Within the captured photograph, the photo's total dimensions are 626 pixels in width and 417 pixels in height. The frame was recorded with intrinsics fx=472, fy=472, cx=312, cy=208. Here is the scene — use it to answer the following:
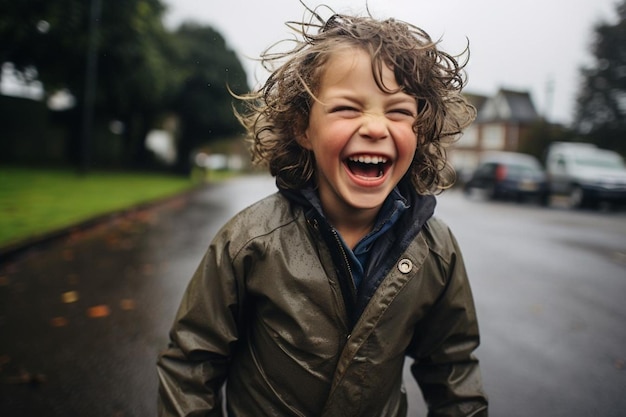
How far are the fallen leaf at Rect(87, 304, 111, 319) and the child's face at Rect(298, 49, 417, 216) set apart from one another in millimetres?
3186

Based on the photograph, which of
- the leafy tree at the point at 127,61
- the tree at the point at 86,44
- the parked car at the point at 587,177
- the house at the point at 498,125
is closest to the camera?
the tree at the point at 86,44

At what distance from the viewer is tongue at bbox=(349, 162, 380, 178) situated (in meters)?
1.57

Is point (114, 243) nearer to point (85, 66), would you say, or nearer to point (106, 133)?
point (85, 66)

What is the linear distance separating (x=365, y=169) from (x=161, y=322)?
286 centimetres

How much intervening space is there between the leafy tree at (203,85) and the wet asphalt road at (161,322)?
21.4 metres

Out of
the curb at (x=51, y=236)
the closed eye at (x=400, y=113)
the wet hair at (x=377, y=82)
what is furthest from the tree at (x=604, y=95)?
the closed eye at (x=400, y=113)

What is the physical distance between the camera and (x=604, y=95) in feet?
68.3

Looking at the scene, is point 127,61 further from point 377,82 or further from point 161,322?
point 377,82

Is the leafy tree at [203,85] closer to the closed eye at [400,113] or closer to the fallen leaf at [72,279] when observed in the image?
the fallen leaf at [72,279]

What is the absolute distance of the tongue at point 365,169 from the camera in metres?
1.57

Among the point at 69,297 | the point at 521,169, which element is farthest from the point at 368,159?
the point at 521,169

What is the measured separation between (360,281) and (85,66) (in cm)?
1970

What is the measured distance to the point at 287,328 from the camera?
146cm

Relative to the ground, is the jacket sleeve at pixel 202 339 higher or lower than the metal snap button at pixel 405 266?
lower
